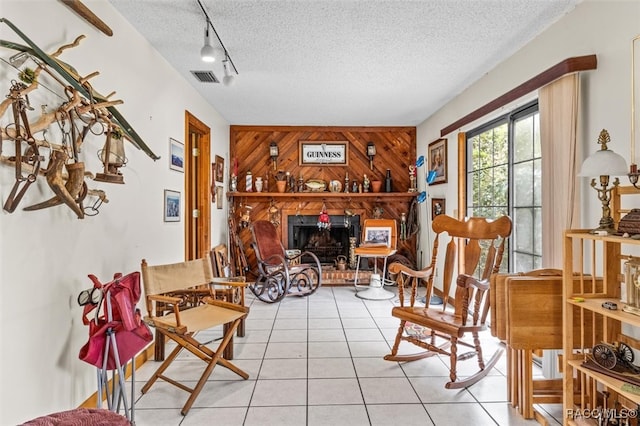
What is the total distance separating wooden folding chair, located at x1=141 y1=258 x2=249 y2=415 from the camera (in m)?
2.21

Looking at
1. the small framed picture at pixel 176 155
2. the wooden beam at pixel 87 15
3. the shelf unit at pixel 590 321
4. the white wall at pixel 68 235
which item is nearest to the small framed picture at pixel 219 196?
the small framed picture at pixel 176 155

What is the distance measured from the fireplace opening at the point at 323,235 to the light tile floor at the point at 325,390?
249cm

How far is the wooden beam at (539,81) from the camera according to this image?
2098 mm

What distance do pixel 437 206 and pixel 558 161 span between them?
2471 mm

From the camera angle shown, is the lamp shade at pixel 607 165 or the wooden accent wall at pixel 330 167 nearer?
the lamp shade at pixel 607 165

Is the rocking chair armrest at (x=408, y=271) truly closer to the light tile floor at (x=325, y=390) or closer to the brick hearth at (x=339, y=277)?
the light tile floor at (x=325, y=390)

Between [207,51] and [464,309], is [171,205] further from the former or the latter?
[464,309]

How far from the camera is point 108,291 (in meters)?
1.76

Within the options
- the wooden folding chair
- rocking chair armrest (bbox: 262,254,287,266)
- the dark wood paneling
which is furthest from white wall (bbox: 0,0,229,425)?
the dark wood paneling

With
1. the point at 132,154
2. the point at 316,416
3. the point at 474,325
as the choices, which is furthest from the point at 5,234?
the point at 474,325

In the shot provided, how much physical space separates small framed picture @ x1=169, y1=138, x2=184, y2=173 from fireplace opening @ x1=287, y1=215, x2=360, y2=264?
2546mm

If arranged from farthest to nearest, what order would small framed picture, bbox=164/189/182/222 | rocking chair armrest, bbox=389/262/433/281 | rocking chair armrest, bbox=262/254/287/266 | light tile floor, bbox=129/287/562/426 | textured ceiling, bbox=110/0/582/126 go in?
1. rocking chair armrest, bbox=262/254/287/266
2. small framed picture, bbox=164/189/182/222
3. rocking chair armrest, bbox=389/262/433/281
4. textured ceiling, bbox=110/0/582/126
5. light tile floor, bbox=129/287/562/426

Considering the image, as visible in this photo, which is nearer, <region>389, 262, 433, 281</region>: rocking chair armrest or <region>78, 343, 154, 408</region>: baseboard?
<region>78, 343, 154, 408</region>: baseboard

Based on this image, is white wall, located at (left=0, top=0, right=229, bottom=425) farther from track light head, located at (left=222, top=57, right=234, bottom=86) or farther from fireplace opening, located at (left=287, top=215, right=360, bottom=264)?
fireplace opening, located at (left=287, top=215, right=360, bottom=264)
